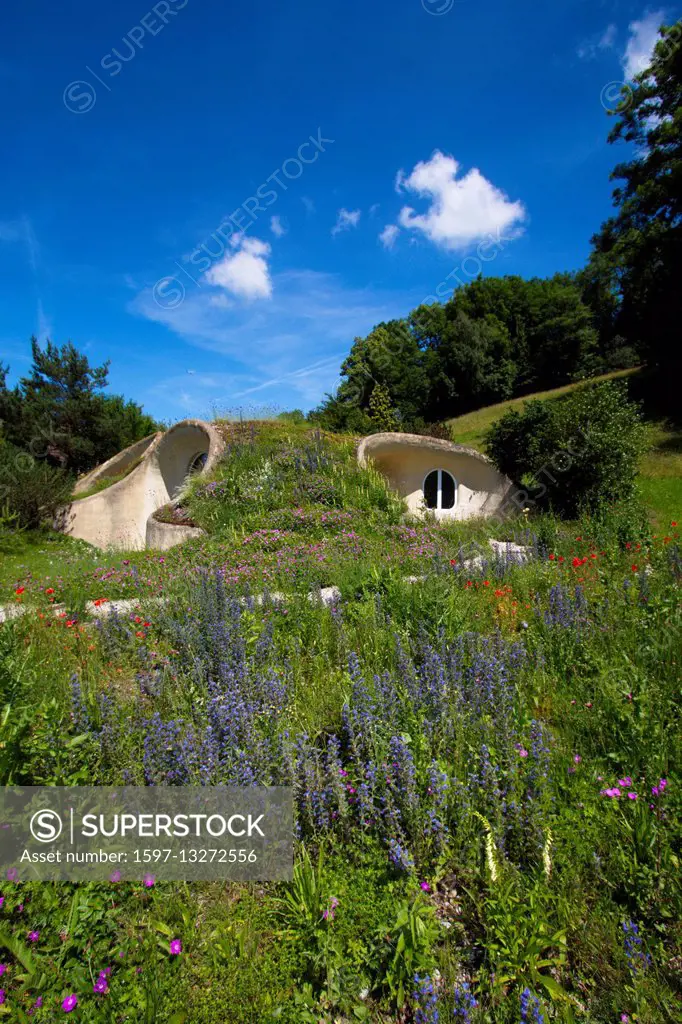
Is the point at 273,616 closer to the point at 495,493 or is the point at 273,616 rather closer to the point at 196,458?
the point at 495,493

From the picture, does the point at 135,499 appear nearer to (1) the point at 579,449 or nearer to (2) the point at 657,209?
(1) the point at 579,449

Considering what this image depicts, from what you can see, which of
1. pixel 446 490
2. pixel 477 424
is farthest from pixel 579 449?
pixel 477 424

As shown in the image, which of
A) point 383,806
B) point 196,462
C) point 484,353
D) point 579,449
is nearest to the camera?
point 383,806

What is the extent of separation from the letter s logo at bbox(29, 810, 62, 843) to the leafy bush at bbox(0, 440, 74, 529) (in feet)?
53.8

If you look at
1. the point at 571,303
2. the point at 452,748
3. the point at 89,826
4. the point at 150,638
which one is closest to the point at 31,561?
the point at 150,638

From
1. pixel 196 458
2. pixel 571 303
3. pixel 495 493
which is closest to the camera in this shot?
pixel 495 493

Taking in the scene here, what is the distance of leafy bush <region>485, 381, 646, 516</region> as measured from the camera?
11.4 m

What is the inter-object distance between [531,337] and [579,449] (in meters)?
33.7

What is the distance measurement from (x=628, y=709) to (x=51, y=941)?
330 centimetres

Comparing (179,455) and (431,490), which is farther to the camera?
(179,455)

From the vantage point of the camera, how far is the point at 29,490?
58.5ft

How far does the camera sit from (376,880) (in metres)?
2.33

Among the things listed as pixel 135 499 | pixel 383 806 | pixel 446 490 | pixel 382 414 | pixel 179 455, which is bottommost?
pixel 383 806

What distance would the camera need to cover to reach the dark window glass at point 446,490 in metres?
15.0
